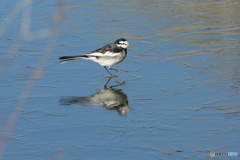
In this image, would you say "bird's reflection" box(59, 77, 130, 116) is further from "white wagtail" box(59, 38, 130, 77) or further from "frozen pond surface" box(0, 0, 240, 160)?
"white wagtail" box(59, 38, 130, 77)

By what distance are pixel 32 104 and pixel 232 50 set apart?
12.9 ft

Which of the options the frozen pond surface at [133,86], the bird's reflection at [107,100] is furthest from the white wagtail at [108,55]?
the bird's reflection at [107,100]

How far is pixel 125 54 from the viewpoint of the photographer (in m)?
8.98

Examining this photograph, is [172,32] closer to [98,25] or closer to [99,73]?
[98,25]

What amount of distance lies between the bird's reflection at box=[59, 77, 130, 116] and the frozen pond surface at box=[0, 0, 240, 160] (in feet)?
0.05

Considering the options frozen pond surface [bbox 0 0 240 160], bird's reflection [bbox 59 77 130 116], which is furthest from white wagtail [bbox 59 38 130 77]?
bird's reflection [bbox 59 77 130 116]

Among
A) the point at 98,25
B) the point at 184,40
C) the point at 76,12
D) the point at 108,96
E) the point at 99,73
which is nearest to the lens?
the point at 108,96

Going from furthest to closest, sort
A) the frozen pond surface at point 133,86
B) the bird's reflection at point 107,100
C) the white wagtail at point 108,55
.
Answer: the white wagtail at point 108,55, the bird's reflection at point 107,100, the frozen pond surface at point 133,86

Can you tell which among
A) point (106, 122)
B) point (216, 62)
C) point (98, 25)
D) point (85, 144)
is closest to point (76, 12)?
point (98, 25)

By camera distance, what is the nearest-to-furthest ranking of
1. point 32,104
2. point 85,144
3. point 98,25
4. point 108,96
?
1. point 85,144
2. point 32,104
3. point 108,96
4. point 98,25

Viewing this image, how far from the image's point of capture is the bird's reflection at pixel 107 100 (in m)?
7.17

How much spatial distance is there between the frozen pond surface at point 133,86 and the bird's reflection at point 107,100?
0.6 inches

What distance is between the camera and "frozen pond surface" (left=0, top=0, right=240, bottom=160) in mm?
5691

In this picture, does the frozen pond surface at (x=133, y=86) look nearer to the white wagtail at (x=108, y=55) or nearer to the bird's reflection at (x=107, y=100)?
the bird's reflection at (x=107, y=100)
